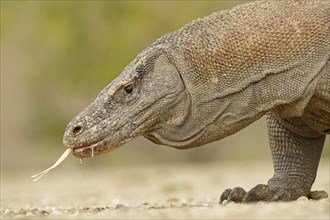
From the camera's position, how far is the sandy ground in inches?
321

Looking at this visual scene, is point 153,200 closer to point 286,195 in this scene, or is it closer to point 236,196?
point 286,195

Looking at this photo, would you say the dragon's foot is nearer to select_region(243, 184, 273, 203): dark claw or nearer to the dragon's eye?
select_region(243, 184, 273, 203): dark claw

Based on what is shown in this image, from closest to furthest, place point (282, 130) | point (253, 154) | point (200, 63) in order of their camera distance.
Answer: point (200, 63)
point (282, 130)
point (253, 154)

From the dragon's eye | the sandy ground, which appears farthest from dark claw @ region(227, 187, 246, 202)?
the dragon's eye

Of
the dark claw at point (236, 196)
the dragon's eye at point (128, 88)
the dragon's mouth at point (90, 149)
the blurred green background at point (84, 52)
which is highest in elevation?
the blurred green background at point (84, 52)

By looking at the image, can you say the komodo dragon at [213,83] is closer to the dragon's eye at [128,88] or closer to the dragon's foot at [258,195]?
the dragon's eye at [128,88]

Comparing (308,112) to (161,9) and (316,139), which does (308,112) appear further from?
(161,9)

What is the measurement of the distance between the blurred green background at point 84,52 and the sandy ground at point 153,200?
5.74 feet

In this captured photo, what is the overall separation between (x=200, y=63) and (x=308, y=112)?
1206 mm

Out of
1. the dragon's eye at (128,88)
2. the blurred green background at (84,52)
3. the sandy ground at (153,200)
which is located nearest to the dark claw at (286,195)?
the sandy ground at (153,200)

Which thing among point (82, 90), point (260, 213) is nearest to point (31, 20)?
point (82, 90)

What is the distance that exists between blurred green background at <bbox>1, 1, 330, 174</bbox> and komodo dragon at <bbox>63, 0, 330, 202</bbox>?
20.4 m

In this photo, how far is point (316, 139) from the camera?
1118 cm

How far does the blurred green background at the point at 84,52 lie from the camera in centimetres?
3148
